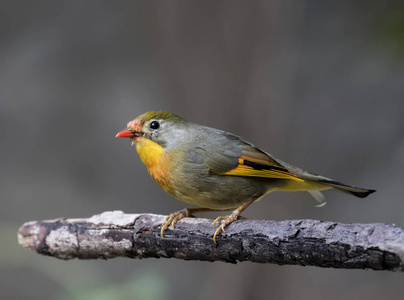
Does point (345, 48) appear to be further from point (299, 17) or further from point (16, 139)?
point (16, 139)

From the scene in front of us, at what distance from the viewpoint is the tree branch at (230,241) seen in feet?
7.69

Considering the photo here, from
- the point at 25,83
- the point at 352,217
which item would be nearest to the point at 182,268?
the point at 352,217

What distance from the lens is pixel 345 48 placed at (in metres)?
6.66

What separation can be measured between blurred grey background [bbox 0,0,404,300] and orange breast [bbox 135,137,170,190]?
0.88 m

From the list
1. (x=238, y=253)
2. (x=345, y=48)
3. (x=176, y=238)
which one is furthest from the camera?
(x=345, y=48)

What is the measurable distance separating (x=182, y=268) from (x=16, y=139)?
3.27m

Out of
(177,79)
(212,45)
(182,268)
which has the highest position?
(212,45)

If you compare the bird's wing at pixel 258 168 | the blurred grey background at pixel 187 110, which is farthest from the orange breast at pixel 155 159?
the blurred grey background at pixel 187 110

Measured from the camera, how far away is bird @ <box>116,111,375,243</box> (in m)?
3.26

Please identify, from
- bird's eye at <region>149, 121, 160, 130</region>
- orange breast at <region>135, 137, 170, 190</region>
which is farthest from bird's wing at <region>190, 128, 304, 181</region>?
bird's eye at <region>149, 121, 160, 130</region>

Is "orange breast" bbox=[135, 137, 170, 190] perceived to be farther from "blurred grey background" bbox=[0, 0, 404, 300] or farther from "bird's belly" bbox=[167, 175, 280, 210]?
"blurred grey background" bbox=[0, 0, 404, 300]

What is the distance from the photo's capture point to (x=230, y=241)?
2.91 m

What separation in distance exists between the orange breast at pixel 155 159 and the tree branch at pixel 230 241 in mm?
266

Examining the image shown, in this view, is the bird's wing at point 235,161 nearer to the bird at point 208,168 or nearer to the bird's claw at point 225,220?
the bird at point 208,168
